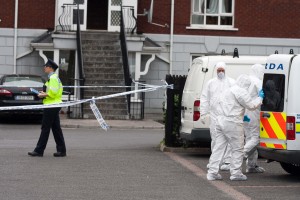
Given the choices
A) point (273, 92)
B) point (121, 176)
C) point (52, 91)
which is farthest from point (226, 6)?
point (121, 176)

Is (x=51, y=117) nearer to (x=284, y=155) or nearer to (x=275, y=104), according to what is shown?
(x=275, y=104)

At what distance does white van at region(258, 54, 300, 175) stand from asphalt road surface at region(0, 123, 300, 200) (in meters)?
0.53

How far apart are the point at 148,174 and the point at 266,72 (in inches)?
101

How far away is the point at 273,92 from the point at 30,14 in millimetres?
18346

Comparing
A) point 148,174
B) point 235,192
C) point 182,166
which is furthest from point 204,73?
point 235,192

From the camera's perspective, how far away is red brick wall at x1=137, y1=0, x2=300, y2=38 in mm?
30266

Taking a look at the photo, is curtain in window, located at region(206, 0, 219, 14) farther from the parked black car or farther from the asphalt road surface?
the asphalt road surface

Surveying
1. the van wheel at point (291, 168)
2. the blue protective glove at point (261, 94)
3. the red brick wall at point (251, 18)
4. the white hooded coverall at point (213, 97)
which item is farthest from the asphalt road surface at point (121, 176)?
the red brick wall at point (251, 18)

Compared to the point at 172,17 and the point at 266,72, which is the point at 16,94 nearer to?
the point at 172,17

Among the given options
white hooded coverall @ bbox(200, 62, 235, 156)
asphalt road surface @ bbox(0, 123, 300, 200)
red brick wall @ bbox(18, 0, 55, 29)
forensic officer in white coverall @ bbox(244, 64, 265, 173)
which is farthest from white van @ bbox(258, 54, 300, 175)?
red brick wall @ bbox(18, 0, 55, 29)

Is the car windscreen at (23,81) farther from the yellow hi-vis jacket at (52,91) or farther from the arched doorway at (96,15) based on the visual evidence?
the yellow hi-vis jacket at (52,91)

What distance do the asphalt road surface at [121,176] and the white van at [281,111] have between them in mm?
534

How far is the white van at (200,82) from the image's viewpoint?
15.6m

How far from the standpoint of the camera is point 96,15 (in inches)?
1226
